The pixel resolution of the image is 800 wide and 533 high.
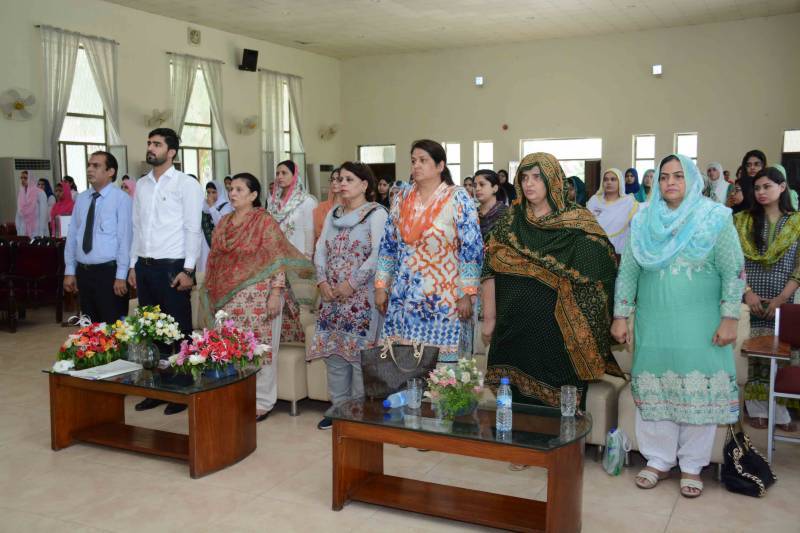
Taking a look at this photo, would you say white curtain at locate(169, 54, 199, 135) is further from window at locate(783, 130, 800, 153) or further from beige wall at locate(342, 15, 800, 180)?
window at locate(783, 130, 800, 153)

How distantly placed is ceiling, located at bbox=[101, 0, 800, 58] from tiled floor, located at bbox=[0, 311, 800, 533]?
9.30m

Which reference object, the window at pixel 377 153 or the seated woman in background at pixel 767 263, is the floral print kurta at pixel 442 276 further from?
the window at pixel 377 153

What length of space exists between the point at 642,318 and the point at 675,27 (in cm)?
1198

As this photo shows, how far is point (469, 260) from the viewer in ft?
11.3

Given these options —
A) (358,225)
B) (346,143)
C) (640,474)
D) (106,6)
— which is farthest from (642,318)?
(346,143)

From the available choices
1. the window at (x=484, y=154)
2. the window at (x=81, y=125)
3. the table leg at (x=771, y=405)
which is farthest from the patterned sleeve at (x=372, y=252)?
the window at (x=484, y=154)

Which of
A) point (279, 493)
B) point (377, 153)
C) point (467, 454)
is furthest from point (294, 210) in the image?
point (377, 153)

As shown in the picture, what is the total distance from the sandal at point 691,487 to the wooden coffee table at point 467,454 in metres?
0.67

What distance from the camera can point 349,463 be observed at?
312 centimetres

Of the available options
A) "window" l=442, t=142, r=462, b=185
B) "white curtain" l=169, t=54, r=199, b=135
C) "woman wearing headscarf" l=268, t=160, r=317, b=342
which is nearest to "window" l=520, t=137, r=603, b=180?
"window" l=442, t=142, r=462, b=185

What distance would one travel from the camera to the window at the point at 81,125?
11406 millimetres

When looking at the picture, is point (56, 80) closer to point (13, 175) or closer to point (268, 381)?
point (13, 175)

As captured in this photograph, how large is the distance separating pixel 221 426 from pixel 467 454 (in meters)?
1.36

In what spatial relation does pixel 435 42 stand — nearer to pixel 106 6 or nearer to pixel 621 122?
pixel 621 122
